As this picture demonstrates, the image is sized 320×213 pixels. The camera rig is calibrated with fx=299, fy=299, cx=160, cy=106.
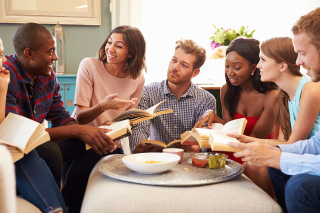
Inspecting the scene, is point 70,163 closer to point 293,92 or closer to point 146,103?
point 146,103

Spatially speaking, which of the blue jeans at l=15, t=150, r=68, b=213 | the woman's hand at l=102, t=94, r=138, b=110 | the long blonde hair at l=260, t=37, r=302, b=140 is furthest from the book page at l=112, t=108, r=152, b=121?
the long blonde hair at l=260, t=37, r=302, b=140

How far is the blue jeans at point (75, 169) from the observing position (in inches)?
62.7

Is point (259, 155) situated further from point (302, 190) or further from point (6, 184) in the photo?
point (6, 184)

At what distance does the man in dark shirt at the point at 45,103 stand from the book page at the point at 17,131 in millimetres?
271

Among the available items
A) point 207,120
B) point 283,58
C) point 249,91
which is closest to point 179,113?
point 207,120

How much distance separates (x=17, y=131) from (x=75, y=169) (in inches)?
27.5

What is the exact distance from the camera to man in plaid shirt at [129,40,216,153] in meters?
1.98

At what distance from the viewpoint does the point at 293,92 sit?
1.49m

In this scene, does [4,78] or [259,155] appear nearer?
[259,155]

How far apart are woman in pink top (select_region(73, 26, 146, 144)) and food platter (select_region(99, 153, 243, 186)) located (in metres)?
0.71

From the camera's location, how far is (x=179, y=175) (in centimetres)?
114

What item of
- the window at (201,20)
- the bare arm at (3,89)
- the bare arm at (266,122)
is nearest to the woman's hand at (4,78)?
the bare arm at (3,89)

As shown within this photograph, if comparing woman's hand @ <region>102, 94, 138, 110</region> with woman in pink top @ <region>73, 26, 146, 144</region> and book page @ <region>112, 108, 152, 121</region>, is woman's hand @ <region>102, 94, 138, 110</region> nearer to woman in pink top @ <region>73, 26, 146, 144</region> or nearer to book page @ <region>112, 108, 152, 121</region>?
book page @ <region>112, 108, 152, 121</region>

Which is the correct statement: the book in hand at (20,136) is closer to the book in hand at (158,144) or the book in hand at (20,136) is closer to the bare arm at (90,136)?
the bare arm at (90,136)
